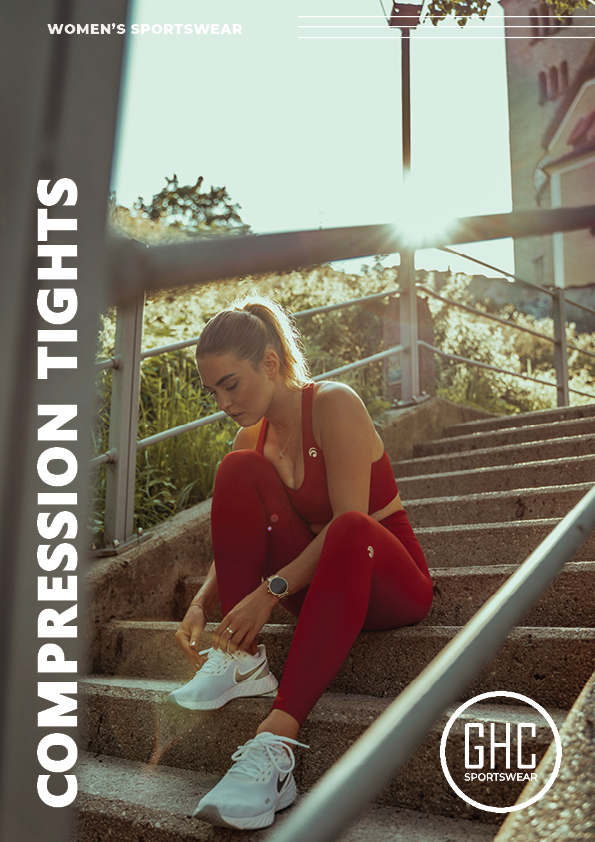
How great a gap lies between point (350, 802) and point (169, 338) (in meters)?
3.12

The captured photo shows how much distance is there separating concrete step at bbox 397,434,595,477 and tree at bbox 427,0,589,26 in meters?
1.79

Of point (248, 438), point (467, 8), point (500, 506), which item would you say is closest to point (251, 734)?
point (248, 438)

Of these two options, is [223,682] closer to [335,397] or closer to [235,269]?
[335,397]

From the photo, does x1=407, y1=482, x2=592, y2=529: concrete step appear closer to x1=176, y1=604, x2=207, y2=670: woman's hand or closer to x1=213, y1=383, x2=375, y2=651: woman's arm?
x1=213, y1=383, x2=375, y2=651: woman's arm

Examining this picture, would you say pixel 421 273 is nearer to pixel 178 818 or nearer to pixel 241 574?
pixel 241 574

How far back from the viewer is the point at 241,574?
1.54 m

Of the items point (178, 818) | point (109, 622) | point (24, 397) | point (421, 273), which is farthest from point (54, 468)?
point (421, 273)

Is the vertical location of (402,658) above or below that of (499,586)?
below

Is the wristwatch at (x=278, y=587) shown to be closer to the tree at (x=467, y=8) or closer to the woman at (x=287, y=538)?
the woman at (x=287, y=538)

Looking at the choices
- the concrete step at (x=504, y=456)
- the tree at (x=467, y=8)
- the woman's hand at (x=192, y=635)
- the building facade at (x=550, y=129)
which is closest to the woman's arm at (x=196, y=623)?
the woman's hand at (x=192, y=635)

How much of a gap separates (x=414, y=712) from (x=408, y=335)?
11.1 ft

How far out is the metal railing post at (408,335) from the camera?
3.67 metres

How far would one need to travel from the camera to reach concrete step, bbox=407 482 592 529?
6.83 ft

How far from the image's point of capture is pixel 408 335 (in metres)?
3.71
